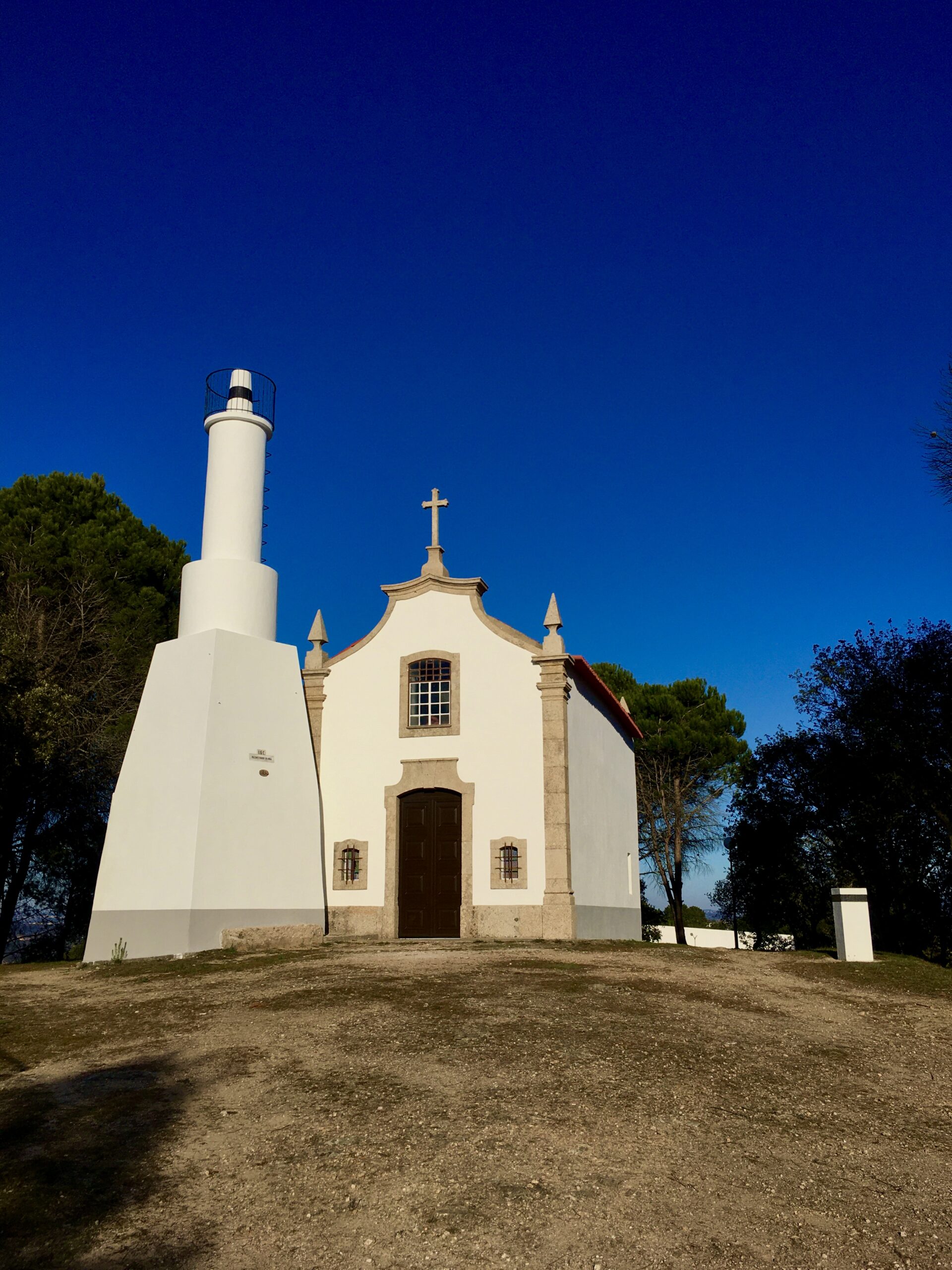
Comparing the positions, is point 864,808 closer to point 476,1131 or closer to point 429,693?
point 429,693

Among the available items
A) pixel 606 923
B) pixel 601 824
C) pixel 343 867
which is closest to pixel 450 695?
pixel 343 867

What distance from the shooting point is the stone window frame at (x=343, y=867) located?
17.8m

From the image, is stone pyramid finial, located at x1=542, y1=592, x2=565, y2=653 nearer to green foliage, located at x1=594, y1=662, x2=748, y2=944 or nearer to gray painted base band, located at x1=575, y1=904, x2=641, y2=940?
gray painted base band, located at x1=575, y1=904, x2=641, y2=940

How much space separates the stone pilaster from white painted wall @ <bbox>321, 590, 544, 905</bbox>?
0.17 m

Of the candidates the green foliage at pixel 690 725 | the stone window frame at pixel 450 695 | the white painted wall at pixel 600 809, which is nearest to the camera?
the white painted wall at pixel 600 809

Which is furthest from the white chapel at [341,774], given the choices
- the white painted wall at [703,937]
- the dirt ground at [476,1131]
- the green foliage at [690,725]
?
the white painted wall at [703,937]

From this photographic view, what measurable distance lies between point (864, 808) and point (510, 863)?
9.95 metres

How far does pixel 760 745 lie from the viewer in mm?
26141

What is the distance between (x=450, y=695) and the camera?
59.9ft

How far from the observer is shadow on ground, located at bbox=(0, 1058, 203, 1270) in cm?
396

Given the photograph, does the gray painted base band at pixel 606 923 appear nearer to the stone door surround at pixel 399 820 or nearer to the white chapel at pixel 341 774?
the white chapel at pixel 341 774

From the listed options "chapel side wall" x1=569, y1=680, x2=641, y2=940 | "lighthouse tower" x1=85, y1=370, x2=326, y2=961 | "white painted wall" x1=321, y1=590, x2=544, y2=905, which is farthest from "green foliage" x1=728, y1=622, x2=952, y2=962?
"lighthouse tower" x1=85, y1=370, x2=326, y2=961

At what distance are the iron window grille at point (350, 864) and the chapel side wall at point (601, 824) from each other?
170 inches

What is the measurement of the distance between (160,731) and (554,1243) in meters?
13.5
